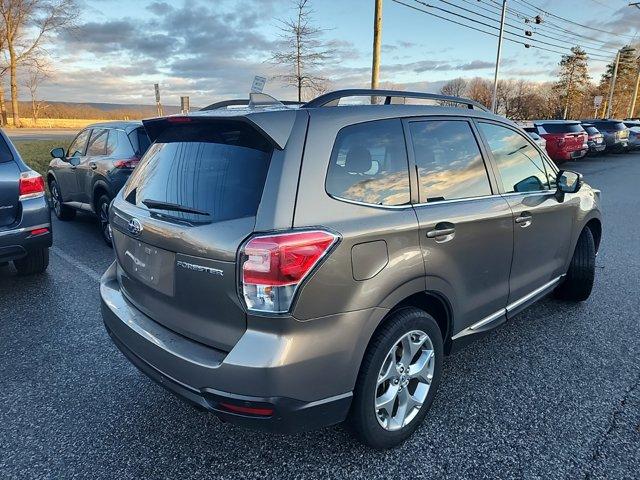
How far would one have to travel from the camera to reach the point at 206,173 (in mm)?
2229

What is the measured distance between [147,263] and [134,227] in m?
0.22

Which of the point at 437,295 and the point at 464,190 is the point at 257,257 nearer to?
the point at 437,295

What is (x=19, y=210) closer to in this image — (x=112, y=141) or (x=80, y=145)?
(x=112, y=141)

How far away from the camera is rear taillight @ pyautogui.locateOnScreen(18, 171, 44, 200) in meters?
4.47

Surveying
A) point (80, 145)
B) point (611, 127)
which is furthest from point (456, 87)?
point (80, 145)

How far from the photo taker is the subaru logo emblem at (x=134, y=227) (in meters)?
2.37

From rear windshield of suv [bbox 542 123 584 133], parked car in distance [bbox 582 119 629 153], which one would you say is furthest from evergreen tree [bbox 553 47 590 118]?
rear windshield of suv [bbox 542 123 584 133]

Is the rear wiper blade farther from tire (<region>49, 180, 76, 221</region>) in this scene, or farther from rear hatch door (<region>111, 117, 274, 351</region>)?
tire (<region>49, 180, 76, 221</region>)

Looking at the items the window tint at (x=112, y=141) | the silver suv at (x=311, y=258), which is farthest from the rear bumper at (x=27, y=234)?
the silver suv at (x=311, y=258)

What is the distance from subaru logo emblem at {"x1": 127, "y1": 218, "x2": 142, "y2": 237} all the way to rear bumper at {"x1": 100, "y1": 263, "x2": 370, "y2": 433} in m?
0.55

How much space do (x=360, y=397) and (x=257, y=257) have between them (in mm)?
864

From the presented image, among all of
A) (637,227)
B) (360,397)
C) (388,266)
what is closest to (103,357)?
(360,397)

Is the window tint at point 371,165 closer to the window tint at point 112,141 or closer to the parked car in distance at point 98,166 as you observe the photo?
the parked car in distance at point 98,166

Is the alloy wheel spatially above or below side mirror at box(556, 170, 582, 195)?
below
